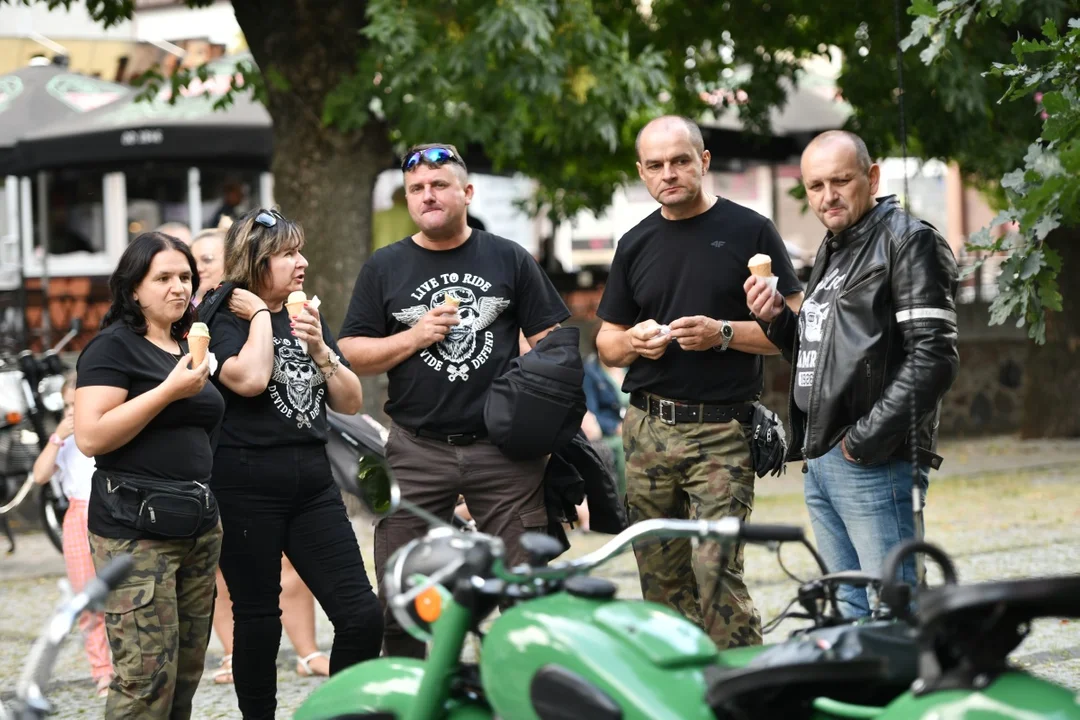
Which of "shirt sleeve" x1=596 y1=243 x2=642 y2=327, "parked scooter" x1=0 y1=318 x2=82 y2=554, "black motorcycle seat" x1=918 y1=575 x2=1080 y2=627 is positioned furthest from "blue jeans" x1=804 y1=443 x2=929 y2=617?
"parked scooter" x1=0 y1=318 x2=82 y2=554

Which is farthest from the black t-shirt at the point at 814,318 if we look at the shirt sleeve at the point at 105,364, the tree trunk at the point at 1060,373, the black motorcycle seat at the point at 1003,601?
the tree trunk at the point at 1060,373

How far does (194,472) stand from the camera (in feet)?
15.0

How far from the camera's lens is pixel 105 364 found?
14.7 ft

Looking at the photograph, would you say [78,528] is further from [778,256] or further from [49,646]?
[49,646]

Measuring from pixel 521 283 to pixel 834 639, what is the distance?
8.96 ft

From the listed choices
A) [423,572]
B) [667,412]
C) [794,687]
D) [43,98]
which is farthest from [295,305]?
[43,98]

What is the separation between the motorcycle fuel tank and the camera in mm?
2668

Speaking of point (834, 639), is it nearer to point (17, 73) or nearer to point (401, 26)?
point (401, 26)

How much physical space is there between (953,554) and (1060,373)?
7.23 meters

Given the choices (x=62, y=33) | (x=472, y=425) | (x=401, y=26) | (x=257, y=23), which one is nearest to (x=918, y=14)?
(x=472, y=425)

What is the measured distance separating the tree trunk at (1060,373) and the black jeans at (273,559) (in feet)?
41.3

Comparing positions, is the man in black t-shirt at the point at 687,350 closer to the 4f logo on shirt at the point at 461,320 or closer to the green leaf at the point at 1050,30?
the 4f logo on shirt at the point at 461,320

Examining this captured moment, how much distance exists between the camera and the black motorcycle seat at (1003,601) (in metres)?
2.42

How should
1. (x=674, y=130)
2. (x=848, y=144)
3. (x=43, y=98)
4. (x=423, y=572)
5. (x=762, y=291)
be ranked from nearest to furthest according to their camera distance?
1. (x=423, y=572)
2. (x=848, y=144)
3. (x=762, y=291)
4. (x=674, y=130)
5. (x=43, y=98)
